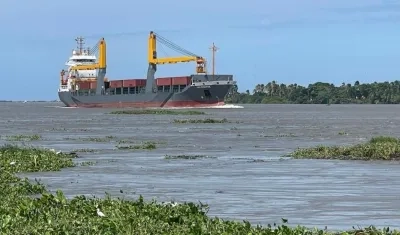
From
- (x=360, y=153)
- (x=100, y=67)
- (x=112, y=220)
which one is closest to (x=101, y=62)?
(x=100, y=67)

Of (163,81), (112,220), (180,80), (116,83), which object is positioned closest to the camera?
(112,220)

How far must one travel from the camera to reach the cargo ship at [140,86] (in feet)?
395

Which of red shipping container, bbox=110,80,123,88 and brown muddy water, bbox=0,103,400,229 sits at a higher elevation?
red shipping container, bbox=110,80,123,88

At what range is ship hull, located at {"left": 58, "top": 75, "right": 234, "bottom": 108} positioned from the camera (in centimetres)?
11962

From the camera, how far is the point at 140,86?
431 ft

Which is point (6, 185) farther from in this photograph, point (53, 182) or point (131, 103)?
point (131, 103)

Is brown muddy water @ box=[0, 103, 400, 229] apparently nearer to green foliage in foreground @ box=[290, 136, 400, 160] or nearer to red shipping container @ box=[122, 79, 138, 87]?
green foliage in foreground @ box=[290, 136, 400, 160]

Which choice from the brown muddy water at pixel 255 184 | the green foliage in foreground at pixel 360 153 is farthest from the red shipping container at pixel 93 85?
the green foliage in foreground at pixel 360 153

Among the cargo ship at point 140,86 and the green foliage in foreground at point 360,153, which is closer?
the green foliage in foreground at point 360,153

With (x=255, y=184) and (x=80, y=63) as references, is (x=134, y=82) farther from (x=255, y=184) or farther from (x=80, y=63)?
(x=255, y=184)

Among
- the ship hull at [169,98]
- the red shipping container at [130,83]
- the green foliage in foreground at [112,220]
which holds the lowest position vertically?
the ship hull at [169,98]

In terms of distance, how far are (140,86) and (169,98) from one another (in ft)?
28.3

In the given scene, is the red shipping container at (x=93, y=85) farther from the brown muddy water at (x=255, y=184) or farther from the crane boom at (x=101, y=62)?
the brown muddy water at (x=255, y=184)

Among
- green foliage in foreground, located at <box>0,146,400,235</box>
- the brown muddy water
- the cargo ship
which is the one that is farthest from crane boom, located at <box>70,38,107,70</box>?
green foliage in foreground, located at <box>0,146,400,235</box>
